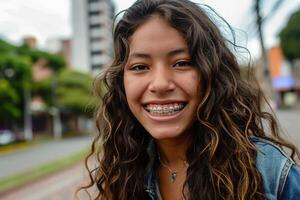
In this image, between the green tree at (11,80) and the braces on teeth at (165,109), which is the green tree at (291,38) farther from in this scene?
the braces on teeth at (165,109)

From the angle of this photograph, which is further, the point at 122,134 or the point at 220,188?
the point at 122,134

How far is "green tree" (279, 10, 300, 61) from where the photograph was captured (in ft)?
132

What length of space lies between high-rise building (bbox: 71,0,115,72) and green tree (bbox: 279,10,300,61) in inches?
1388

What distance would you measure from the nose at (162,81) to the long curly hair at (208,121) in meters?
0.11

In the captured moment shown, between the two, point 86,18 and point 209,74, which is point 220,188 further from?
point 86,18

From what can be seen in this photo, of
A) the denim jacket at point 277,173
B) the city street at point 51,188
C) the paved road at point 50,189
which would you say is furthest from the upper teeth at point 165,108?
the paved road at point 50,189

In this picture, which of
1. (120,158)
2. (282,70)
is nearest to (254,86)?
(120,158)

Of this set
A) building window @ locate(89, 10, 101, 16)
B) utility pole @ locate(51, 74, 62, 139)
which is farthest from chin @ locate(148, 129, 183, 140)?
building window @ locate(89, 10, 101, 16)

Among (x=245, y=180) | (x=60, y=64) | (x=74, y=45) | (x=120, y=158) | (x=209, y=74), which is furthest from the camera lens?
(x=74, y=45)

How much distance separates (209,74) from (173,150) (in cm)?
35

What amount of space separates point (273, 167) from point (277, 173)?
22 millimetres

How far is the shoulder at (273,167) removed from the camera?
1.34 metres

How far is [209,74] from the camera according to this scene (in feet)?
5.01

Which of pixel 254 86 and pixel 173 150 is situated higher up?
pixel 254 86
